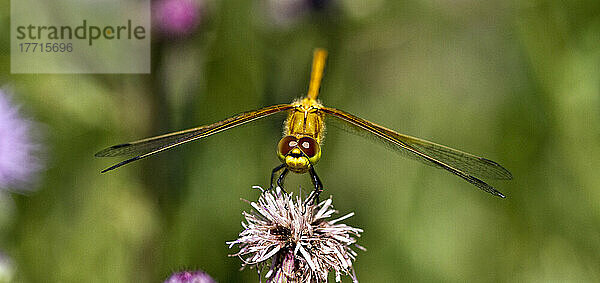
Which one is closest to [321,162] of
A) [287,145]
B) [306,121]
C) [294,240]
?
[306,121]

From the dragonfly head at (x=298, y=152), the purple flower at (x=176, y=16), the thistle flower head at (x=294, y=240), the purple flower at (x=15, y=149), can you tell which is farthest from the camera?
the purple flower at (x=176, y=16)

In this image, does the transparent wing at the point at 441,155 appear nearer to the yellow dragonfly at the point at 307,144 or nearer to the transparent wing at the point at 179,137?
the yellow dragonfly at the point at 307,144

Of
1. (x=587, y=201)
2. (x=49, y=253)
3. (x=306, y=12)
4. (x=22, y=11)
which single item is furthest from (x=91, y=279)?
(x=587, y=201)

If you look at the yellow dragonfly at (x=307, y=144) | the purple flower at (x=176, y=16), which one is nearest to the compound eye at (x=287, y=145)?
the yellow dragonfly at (x=307, y=144)

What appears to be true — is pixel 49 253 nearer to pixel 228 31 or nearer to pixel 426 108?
pixel 228 31

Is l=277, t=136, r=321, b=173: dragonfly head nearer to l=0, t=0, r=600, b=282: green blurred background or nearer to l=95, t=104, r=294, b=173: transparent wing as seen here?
l=95, t=104, r=294, b=173: transparent wing

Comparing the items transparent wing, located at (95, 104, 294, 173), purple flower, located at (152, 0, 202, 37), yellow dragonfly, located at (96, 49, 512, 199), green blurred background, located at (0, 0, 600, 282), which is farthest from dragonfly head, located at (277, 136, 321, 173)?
purple flower, located at (152, 0, 202, 37)
